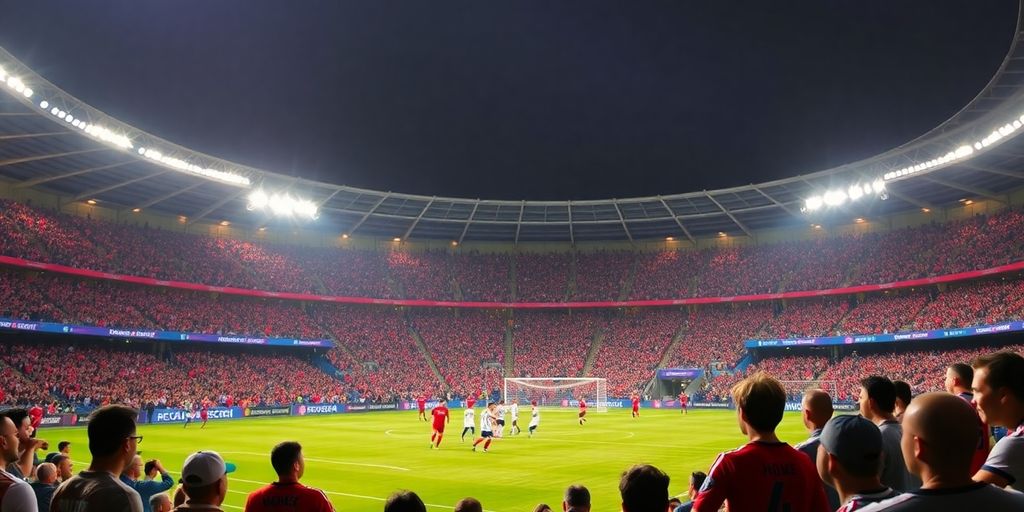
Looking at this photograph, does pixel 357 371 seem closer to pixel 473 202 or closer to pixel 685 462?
pixel 473 202

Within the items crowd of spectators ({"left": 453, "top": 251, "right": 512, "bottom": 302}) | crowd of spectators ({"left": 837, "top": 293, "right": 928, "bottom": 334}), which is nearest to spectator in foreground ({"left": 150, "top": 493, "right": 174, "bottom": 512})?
crowd of spectators ({"left": 837, "top": 293, "right": 928, "bottom": 334})

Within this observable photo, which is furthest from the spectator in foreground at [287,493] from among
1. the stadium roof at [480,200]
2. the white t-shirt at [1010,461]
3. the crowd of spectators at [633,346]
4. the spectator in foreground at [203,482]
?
the crowd of spectators at [633,346]

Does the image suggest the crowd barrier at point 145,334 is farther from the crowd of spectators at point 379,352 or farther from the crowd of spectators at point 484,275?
the crowd of spectators at point 484,275

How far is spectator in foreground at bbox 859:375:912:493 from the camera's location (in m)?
6.34

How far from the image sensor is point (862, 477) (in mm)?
4090

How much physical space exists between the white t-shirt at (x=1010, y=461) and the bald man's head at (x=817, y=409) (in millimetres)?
1867

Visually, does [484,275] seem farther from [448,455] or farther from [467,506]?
[467,506]

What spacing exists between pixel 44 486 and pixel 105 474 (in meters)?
3.32

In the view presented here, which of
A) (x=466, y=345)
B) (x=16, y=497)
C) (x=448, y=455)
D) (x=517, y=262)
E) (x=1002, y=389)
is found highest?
(x=517, y=262)

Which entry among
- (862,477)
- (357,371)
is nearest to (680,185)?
(357,371)

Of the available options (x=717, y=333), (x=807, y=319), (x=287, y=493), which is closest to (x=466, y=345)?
(x=717, y=333)

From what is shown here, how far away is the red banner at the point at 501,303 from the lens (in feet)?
178

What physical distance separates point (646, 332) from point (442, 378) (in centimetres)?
2330

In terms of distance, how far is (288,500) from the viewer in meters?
5.97
